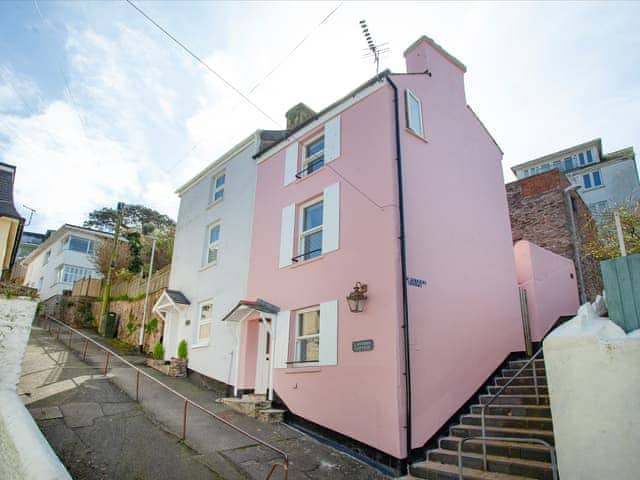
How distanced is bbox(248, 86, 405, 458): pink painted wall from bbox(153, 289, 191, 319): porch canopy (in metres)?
4.66

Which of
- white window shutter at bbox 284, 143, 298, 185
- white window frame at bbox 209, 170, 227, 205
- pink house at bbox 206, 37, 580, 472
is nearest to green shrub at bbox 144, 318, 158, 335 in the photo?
white window frame at bbox 209, 170, 227, 205

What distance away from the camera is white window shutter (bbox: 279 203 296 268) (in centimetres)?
1128

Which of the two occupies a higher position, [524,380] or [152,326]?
[152,326]

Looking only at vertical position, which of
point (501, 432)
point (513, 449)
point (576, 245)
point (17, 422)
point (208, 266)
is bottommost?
point (513, 449)

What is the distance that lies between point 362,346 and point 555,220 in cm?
1249

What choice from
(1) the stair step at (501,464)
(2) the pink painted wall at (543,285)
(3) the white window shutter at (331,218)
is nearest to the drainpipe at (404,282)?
(1) the stair step at (501,464)

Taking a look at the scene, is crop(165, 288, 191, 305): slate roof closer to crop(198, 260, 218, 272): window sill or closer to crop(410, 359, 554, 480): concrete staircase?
crop(198, 260, 218, 272): window sill

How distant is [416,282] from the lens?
8742mm

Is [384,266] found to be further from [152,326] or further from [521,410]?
[152,326]

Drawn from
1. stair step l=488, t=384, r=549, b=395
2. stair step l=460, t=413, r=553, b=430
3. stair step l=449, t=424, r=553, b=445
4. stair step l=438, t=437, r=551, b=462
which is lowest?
stair step l=438, t=437, r=551, b=462

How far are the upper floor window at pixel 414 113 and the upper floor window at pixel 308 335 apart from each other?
5004 mm

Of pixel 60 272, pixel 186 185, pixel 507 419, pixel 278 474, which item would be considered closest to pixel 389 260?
pixel 507 419

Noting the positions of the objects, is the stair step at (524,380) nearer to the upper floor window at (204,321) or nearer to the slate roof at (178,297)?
the upper floor window at (204,321)

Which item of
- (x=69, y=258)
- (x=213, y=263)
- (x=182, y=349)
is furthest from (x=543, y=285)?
(x=69, y=258)
